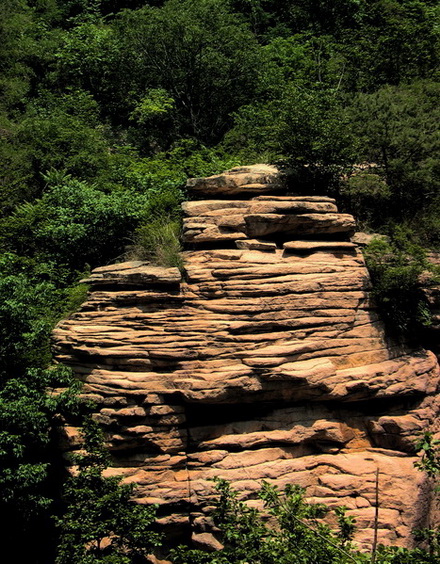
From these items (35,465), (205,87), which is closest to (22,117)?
(205,87)

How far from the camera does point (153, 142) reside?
19.9m

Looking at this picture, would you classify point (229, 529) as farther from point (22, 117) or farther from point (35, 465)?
point (22, 117)

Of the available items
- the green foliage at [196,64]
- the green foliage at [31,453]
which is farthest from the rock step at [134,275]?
the green foliage at [196,64]

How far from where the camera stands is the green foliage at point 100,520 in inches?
342

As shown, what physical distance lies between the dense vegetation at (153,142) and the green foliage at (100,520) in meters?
0.06

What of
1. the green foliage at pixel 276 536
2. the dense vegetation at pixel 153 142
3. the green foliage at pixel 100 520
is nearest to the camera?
the green foliage at pixel 276 536

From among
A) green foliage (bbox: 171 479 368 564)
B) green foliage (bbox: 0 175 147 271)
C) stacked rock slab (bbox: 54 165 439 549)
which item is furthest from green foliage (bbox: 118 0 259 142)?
green foliage (bbox: 171 479 368 564)

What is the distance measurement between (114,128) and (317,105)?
9.92 m

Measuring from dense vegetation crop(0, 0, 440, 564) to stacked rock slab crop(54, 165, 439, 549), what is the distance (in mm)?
615

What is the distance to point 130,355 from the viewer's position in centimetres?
991

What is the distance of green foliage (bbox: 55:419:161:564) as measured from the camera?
8.69 meters

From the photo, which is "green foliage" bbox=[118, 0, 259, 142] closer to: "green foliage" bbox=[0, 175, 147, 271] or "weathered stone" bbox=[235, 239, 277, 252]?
"green foliage" bbox=[0, 175, 147, 271]

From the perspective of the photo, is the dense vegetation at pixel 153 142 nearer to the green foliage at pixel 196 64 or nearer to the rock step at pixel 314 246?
the green foliage at pixel 196 64

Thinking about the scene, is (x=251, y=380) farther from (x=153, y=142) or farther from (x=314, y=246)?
(x=153, y=142)
